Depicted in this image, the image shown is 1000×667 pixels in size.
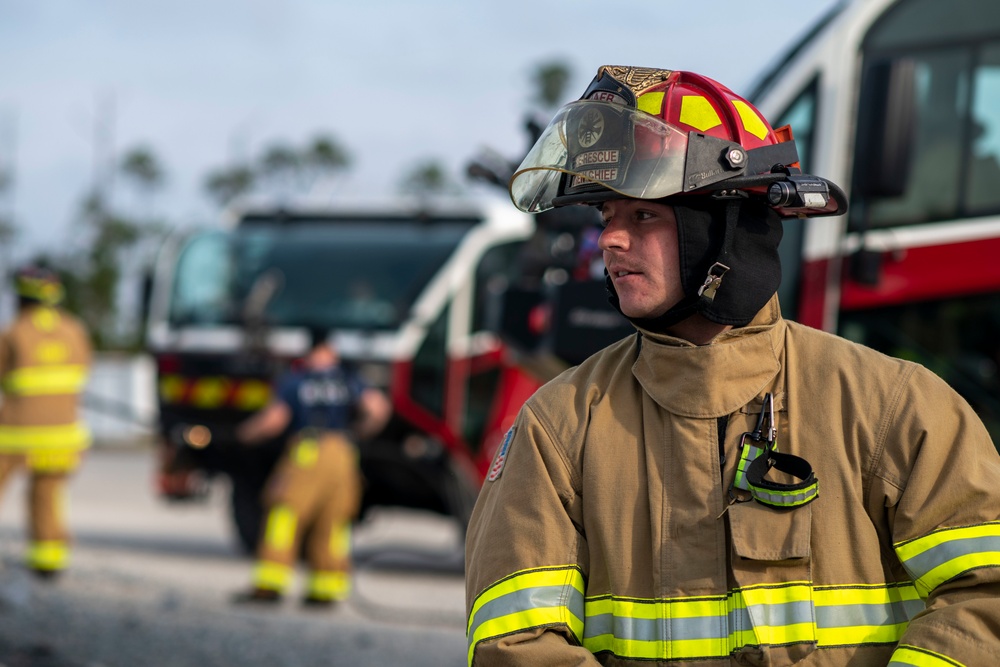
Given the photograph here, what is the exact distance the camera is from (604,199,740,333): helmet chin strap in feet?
6.86

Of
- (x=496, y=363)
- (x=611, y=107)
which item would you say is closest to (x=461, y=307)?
(x=496, y=363)

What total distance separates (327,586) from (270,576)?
37 centimetres

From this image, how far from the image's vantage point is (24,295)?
28.3 ft

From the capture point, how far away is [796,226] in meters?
5.17

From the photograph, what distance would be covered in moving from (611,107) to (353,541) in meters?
10.5

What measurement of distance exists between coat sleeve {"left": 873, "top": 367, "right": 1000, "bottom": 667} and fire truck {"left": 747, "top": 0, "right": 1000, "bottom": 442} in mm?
3070

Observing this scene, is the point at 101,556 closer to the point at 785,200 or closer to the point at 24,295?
the point at 24,295

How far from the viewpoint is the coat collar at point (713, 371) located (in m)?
2.05

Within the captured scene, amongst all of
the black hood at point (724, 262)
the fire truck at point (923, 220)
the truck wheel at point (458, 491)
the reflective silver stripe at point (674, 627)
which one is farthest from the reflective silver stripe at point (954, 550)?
the truck wheel at point (458, 491)

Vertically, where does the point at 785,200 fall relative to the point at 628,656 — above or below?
above

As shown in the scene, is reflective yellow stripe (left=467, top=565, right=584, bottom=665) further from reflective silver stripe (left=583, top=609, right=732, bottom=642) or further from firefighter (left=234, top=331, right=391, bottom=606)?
firefighter (left=234, top=331, right=391, bottom=606)

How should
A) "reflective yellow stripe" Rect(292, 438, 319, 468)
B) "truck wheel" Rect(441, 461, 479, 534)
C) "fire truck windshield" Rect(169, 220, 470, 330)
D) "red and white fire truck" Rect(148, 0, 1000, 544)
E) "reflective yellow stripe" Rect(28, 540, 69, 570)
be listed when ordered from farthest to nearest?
"fire truck windshield" Rect(169, 220, 470, 330), "truck wheel" Rect(441, 461, 479, 534), "reflective yellow stripe" Rect(292, 438, 319, 468), "reflective yellow stripe" Rect(28, 540, 69, 570), "red and white fire truck" Rect(148, 0, 1000, 544)

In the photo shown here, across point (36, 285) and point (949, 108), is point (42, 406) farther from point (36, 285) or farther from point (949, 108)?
point (949, 108)

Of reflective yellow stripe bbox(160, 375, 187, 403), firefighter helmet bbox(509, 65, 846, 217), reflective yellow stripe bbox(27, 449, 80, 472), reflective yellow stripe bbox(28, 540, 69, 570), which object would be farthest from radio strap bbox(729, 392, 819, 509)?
reflective yellow stripe bbox(160, 375, 187, 403)
